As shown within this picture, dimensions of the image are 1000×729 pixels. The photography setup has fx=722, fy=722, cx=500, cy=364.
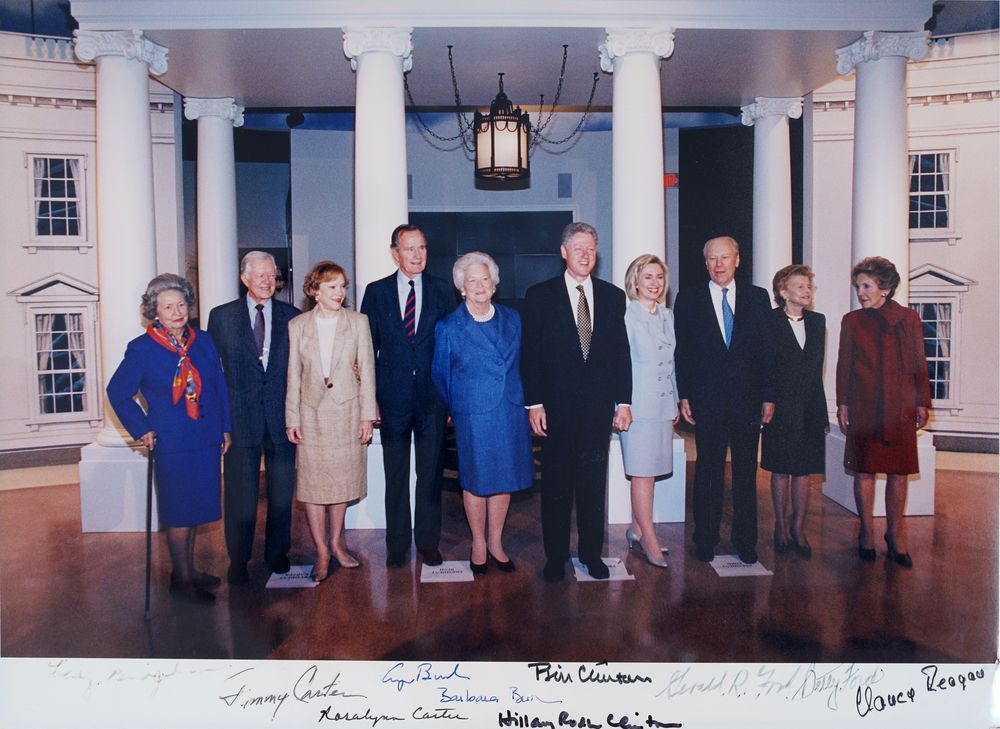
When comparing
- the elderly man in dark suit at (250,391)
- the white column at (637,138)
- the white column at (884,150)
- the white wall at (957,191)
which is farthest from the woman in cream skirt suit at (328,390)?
the white column at (884,150)

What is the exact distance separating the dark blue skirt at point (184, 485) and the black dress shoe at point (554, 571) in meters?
1.84

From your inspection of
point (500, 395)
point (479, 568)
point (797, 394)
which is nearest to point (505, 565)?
point (479, 568)

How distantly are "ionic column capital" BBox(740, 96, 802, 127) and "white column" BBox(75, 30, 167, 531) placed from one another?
487 centimetres

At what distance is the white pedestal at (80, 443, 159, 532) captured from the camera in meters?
4.77

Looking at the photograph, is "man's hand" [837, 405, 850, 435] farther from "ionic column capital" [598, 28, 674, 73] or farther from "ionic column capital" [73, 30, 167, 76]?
"ionic column capital" [73, 30, 167, 76]

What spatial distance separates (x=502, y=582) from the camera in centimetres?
395

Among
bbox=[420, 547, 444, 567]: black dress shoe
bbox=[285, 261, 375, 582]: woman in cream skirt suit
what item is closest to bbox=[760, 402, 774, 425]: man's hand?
bbox=[420, 547, 444, 567]: black dress shoe

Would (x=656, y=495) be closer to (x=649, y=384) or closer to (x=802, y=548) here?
(x=802, y=548)

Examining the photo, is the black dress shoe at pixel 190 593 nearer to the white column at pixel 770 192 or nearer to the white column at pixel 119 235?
the white column at pixel 119 235

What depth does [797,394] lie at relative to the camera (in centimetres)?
430

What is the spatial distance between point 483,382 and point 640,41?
2583mm

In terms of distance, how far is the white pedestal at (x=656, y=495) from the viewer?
16.3ft

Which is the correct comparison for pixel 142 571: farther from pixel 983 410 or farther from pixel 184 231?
pixel 983 410

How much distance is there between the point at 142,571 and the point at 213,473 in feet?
2.94
